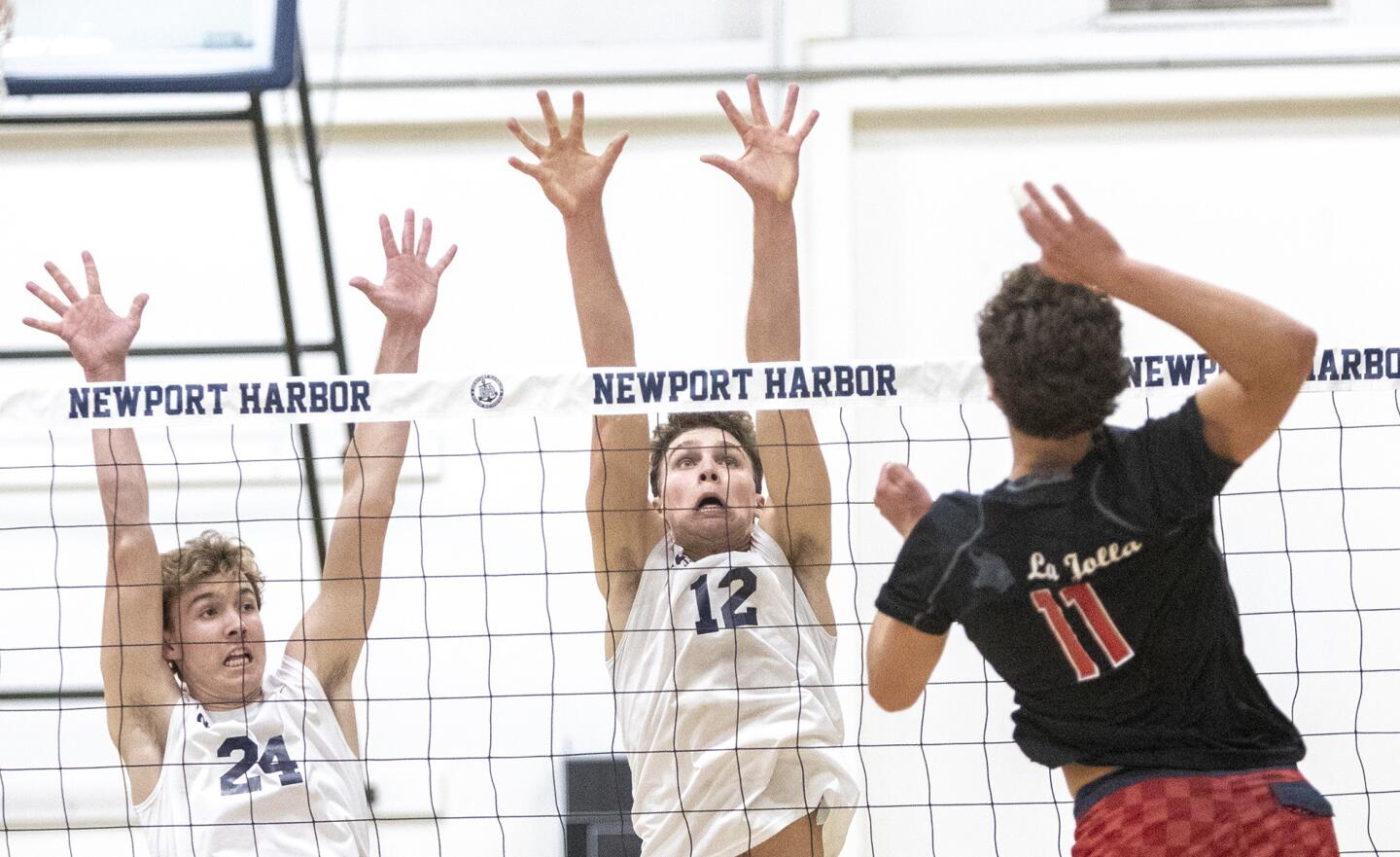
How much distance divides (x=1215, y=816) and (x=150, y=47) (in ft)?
11.7

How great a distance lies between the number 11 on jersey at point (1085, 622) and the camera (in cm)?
226

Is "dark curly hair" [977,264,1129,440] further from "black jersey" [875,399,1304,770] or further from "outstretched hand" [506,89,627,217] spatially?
"outstretched hand" [506,89,627,217]

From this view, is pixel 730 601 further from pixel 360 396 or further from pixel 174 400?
pixel 174 400

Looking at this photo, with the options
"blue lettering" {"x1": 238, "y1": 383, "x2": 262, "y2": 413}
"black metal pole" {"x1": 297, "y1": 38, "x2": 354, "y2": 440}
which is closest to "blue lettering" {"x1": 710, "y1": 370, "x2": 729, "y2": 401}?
"blue lettering" {"x1": 238, "y1": 383, "x2": 262, "y2": 413}

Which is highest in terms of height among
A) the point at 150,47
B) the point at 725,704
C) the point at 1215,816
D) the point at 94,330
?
the point at 150,47

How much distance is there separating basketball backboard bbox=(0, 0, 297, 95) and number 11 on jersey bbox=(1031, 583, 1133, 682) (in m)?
2.87

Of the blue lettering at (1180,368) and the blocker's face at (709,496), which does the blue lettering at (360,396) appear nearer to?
the blocker's face at (709,496)

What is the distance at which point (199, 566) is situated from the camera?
3.55m

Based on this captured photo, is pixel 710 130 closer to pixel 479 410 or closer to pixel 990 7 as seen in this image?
pixel 990 7

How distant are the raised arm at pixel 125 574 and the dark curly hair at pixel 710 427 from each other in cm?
115

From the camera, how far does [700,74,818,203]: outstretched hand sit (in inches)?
135

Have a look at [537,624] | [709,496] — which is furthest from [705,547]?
[537,624]

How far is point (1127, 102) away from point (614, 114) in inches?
80.4

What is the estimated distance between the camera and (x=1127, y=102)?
602cm
